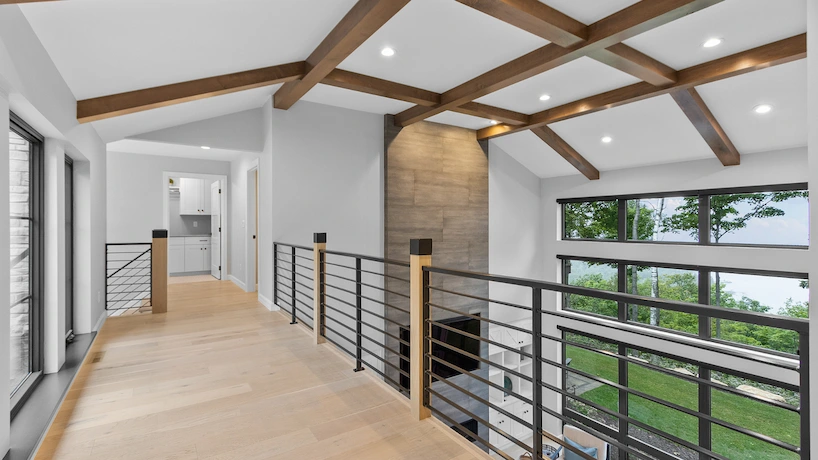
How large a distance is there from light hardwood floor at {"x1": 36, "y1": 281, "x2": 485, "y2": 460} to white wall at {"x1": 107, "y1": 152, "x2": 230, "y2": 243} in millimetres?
2770

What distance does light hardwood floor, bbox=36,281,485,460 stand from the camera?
A: 75.7 inches

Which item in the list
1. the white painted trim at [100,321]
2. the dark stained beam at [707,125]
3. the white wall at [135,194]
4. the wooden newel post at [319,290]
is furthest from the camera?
the white wall at [135,194]

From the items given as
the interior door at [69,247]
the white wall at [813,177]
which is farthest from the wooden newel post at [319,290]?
the white wall at [813,177]

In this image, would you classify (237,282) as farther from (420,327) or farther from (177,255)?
(420,327)

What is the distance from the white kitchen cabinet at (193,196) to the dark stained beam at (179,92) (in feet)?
16.8

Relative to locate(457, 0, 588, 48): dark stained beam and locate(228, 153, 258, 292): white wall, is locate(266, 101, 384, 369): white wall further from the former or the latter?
locate(457, 0, 588, 48): dark stained beam

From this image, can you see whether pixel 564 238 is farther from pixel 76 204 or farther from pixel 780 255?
pixel 76 204

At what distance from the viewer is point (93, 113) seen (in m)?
3.04

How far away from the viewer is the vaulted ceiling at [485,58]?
8.00ft

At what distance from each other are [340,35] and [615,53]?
217 cm

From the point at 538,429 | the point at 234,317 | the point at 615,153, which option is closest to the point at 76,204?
the point at 234,317

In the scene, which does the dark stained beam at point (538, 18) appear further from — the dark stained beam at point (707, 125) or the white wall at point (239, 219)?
the white wall at point (239, 219)

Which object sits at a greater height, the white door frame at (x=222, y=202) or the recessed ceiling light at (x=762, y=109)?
the recessed ceiling light at (x=762, y=109)

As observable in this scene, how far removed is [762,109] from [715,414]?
3.92 metres
